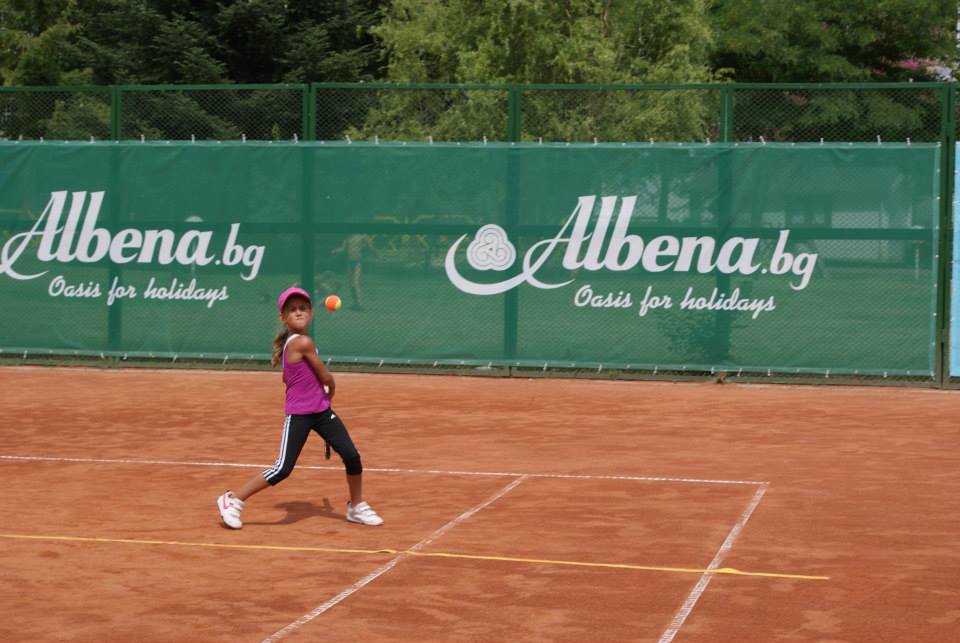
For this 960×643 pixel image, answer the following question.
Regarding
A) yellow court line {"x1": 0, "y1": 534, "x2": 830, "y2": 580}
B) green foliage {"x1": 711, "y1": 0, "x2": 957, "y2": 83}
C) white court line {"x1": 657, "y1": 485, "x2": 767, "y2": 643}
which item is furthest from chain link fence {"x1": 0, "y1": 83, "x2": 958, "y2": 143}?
green foliage {"x1": 711, "y1": 0, "x2": 957, "y2": 83}

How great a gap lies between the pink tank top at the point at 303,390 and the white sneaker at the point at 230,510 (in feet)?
1.92

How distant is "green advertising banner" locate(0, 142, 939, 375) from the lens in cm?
1505

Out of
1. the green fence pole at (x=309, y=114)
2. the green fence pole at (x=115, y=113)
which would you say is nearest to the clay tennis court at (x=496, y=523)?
the green fence pole at (x=309, y=114)

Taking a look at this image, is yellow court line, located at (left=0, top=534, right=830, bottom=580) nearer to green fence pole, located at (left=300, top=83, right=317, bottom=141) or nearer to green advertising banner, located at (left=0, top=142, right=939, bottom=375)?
green advertising banner, located at (left=0, top=142, right=939, bottom=375)

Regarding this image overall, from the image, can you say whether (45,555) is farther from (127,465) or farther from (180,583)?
(127,465)

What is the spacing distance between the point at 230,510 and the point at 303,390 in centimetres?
79

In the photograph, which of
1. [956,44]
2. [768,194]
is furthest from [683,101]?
[956,44]

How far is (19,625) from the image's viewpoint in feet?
20.4

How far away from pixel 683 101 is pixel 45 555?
39.0ft

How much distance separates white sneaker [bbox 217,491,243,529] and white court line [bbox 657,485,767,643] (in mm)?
2649

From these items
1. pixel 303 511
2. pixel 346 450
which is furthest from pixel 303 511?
pixel 346 450

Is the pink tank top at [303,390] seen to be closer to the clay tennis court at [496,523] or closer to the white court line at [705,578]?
the clay tennis court at [496,523]

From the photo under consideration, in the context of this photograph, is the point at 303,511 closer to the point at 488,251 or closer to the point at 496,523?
the point at 496,523

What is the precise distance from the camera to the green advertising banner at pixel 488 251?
49.4ft
